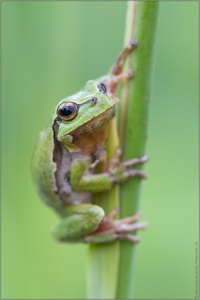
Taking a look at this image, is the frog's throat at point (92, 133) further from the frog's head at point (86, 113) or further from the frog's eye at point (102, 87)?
the frog's eye at point (102, 87)

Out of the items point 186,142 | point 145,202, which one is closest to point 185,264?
point 145,202

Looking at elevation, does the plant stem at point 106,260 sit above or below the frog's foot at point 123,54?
below

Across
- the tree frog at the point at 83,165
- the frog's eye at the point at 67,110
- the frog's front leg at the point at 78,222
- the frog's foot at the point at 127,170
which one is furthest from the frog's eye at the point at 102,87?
the frog's front leg at the point at 78,222

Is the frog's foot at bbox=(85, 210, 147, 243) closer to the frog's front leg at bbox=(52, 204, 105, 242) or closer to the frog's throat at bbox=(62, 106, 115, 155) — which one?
the frog's front leg at bbox=(52, 204, 105, 242)

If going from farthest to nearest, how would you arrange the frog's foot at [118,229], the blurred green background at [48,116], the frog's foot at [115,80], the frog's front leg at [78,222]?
1. the blurred green background at [48,116]
2. the frog's front leg at [78,222]
3. the frog's foot at [118,229]
4. the frog's foot at [115,80]

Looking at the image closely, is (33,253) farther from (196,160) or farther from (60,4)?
(60,4)

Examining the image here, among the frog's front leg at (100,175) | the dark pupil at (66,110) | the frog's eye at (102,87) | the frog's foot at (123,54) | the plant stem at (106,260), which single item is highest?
the frog's foot at (123,54)

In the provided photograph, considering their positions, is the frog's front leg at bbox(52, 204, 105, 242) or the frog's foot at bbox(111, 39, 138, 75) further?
the frog's front leg at bbox(52, 204, 105, 242)

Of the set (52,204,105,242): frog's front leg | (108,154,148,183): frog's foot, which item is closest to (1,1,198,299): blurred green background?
(52,204,105,242): frog's front leg
